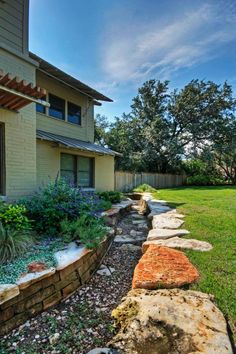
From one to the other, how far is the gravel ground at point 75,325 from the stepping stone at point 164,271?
42cm

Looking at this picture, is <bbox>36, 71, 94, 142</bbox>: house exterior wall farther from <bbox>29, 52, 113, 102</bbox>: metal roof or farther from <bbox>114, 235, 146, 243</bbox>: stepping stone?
<bbox>114, 235, 146, 243</bbox>: stepping stone

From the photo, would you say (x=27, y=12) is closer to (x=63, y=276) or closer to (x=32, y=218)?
(x=32, y=218)

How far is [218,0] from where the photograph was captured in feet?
19.3

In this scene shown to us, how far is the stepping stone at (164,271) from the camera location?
279 cm

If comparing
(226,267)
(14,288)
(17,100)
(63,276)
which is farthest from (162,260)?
(17,100)

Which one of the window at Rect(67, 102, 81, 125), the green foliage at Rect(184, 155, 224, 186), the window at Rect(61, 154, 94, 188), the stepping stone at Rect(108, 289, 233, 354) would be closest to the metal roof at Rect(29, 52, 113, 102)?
the window at Rect(67, 102, 81, 125)

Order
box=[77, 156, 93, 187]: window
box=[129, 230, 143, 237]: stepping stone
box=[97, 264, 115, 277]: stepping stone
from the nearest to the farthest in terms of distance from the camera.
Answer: box=[97, 264, 115, 277]: stepping stone → box=[129, 230, 143, 237]: stepping stone → box=[77, 156, 93, 187]: window

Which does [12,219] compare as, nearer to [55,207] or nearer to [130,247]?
[55,207]

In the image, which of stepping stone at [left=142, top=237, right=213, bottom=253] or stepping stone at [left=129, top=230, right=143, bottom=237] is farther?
stepping stone at [left=129, top=230, right=143, bottom=237]

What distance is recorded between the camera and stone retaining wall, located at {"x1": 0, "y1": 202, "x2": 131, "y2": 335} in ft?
7.83

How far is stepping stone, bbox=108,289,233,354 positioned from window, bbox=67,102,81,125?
30.4 ft

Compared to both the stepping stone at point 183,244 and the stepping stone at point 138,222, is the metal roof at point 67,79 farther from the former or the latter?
the stepping stone at point 183,244

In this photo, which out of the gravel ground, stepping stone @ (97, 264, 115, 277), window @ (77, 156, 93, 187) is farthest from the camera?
window @ (77, 156, 93, 187)

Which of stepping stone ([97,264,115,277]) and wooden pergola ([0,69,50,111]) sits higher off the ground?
wooden pergola ([0,69,50,111])
